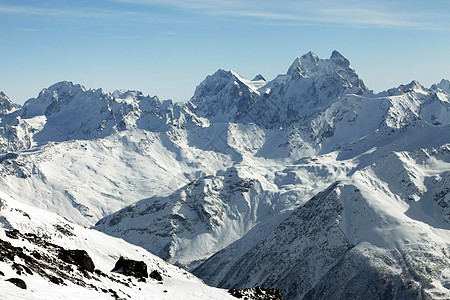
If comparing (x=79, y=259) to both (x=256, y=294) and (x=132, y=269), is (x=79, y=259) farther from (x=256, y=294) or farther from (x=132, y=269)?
(x=256, y=294)

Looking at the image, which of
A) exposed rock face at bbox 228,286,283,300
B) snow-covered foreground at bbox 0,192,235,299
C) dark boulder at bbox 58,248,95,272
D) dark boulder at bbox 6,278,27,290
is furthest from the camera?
→ exposed rock face at bbox 228,286,283,300

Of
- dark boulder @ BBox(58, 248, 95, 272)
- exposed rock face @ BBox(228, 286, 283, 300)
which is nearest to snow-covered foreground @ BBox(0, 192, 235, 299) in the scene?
dark boulder @ BBox(58, 248, 95, 272)

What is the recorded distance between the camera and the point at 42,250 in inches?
3322

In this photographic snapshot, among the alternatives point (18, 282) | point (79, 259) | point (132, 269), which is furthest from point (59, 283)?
point (132, 269)

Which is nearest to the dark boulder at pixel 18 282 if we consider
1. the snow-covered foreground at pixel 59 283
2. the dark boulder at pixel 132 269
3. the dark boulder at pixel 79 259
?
the snow-covered foreground at pixel 59 283

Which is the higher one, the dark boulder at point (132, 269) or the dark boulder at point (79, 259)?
the dark boulder at point (79, 259)

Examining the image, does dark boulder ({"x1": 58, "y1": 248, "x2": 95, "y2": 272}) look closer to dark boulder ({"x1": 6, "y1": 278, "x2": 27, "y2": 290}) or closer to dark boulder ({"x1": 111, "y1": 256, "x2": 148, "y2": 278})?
dark boulder ({"x1": 111, "y1": 256, "x2": 148, "y2": 278})

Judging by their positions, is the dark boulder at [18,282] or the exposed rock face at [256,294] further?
the exposed rock face at [256,294]

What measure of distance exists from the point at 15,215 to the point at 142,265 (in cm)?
6714

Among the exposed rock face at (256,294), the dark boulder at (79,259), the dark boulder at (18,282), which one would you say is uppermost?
the dark boulder at (18,282)

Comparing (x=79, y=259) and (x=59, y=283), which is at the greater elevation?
(x=59, y=283)

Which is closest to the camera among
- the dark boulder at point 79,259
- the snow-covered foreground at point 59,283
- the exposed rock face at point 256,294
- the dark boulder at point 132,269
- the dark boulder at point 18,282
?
the dark boulder at point 18,282

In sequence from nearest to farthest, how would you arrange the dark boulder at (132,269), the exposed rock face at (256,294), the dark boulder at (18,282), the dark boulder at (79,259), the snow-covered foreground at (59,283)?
the dark boulder at (18,282) → the snow-covered foreground at (59,283) → the dark boulder at (79,259) → the exposed rock face at (256,294) → the dark boulder at (132,269)

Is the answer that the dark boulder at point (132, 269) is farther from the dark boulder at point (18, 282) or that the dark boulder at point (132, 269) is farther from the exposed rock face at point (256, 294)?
the dark boulder at point (18, 282)
